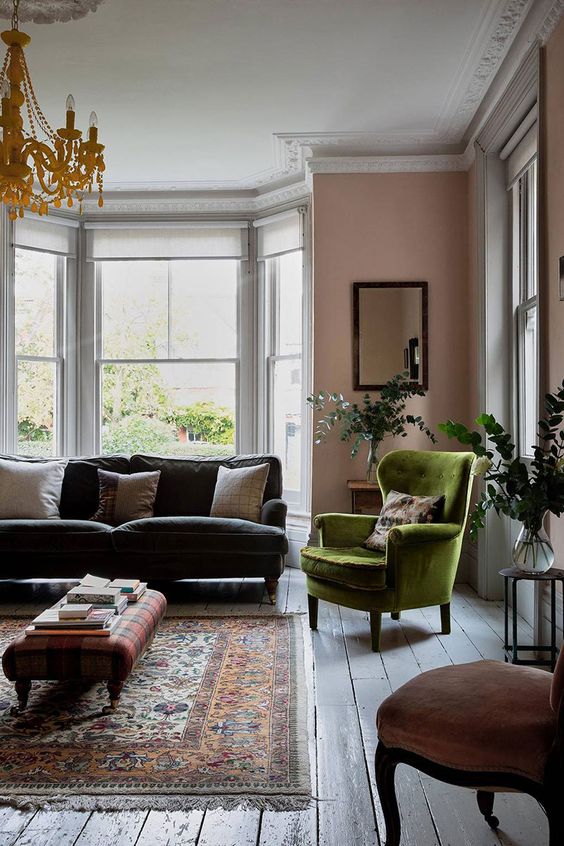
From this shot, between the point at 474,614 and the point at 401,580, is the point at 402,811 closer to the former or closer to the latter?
the point at 401,580

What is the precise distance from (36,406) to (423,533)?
3.83 meters

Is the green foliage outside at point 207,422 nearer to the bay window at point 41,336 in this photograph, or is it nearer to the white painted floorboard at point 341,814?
→ the bay window at point 41,336

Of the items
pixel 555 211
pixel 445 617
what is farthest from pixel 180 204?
pixel 445 617

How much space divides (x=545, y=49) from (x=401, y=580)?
2.71m

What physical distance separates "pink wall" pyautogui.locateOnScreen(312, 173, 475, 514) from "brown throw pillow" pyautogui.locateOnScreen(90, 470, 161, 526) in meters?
1.21

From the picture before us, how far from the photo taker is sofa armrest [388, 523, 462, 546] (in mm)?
3840

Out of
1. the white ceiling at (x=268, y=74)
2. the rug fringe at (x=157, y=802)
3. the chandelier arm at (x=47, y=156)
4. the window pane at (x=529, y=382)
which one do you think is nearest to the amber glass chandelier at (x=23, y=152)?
the chandelier arm at (x=47, y=156)

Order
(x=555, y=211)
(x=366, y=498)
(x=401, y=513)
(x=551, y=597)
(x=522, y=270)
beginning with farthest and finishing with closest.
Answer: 1. (x=366, y=498)
2. (x=522, y=270)
3. (x=401, y=513)
4. (x=555, y=211)
5. (x=551, y=597)

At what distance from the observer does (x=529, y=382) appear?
458cm

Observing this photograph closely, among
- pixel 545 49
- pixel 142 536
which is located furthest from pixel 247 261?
pixel 545 49

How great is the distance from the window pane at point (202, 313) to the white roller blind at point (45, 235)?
92cm

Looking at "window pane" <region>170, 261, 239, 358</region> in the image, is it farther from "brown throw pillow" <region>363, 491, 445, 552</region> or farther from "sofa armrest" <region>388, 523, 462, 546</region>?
"sofa armrest" <region>388, 523, 462, 546</region>

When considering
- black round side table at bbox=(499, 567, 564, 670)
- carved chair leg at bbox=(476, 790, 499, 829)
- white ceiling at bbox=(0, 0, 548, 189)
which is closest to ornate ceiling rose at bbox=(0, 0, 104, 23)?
white ceiling at bbox=(0, 0, 548, 189)

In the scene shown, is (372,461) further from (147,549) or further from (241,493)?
(147,549)
